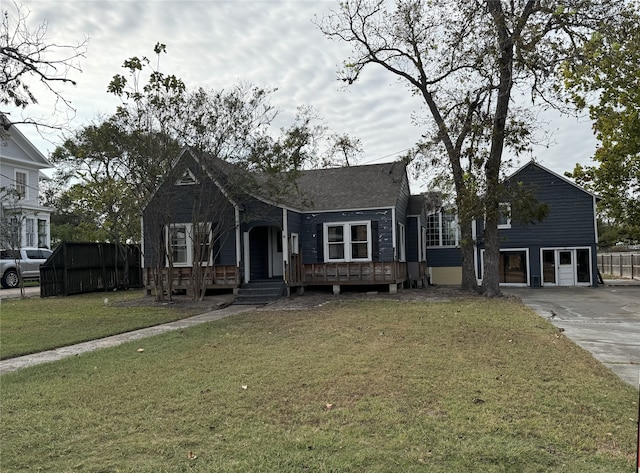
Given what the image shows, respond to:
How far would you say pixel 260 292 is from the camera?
1639 centimetres

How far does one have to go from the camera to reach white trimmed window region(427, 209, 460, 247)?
79.3 ft

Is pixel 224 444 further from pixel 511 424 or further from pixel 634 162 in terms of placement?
pixel 634 162

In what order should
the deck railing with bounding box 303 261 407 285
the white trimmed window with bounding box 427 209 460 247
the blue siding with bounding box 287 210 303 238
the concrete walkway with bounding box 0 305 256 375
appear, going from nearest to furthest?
1. the concrete walkway with bounding box 0 305 256 375
2. the blue siding with bounding box 287 210 303 238
3. the deck railing with bounding box 303 261 407 285
4. the white trimmed window with bounding box 427 209 460 247

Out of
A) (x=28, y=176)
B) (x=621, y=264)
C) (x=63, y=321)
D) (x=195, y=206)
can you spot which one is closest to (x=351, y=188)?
(x=195, y=206)

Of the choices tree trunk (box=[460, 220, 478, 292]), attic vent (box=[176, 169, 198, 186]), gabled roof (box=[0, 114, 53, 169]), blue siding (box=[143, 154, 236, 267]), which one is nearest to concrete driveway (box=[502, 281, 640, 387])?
tree trunk (box=[460, 220, 478, 292])

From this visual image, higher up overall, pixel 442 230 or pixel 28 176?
pixel 28 176

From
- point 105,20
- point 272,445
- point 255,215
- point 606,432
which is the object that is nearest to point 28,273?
point 255,215

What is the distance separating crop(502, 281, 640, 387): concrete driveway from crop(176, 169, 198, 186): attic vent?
1103cm

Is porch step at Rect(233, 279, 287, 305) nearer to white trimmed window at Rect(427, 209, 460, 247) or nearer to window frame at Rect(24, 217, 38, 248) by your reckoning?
white trimmed window at Rect(427, 209, 460, 247)

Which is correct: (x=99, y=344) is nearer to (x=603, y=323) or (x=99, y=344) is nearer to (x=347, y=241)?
(x=603, y=323)

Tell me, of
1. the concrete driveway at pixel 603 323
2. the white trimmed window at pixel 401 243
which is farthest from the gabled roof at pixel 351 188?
the concrete driveway at pixel 603 323

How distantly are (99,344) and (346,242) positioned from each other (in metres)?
11.0

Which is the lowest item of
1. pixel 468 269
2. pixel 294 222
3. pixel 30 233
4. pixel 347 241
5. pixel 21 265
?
pixel 468 269

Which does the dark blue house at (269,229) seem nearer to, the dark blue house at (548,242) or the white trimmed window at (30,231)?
the dark blue house at (548,242)
